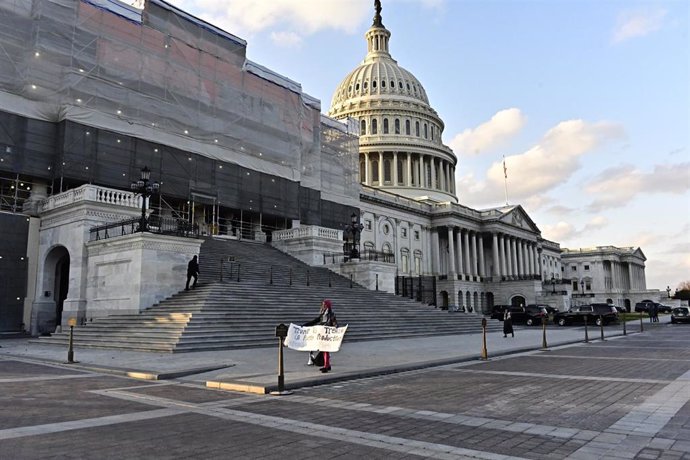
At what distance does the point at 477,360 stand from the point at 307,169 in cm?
3868

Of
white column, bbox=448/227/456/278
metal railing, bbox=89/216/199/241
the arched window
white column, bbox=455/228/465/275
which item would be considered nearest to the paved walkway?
metal railing, bbox=89/216/199/241

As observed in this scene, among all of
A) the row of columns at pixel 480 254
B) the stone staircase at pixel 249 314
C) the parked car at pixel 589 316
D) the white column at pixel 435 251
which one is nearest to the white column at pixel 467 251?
the row of columns at pixel 480 254

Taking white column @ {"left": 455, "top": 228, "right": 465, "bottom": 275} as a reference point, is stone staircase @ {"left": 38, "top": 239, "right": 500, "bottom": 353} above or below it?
below

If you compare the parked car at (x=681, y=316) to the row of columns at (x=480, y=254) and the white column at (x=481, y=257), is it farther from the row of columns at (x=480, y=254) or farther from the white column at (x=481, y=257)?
the white column at (x=481, y=257)

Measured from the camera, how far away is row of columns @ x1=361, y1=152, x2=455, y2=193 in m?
101

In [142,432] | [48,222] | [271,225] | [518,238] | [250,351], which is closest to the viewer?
[142,432]

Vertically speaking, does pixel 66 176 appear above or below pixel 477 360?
above

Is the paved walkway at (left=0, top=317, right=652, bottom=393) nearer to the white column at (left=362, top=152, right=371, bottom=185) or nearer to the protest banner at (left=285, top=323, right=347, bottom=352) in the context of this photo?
the protest banner at (left=285, top=323, right=347, bottom=352)

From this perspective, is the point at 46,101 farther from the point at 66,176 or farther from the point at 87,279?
the point at 87,279

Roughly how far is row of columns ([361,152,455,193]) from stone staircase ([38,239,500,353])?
63.4 m

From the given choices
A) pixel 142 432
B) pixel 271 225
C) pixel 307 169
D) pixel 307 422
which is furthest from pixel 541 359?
pixel 307 169

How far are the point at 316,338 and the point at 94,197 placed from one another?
62.7 feet

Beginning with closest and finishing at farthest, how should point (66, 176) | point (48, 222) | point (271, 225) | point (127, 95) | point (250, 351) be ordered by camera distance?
point (250, 351)
point (48, 222)
point (66, 176)
point (127, 95)
point (271, 225)

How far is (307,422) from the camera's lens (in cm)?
821
